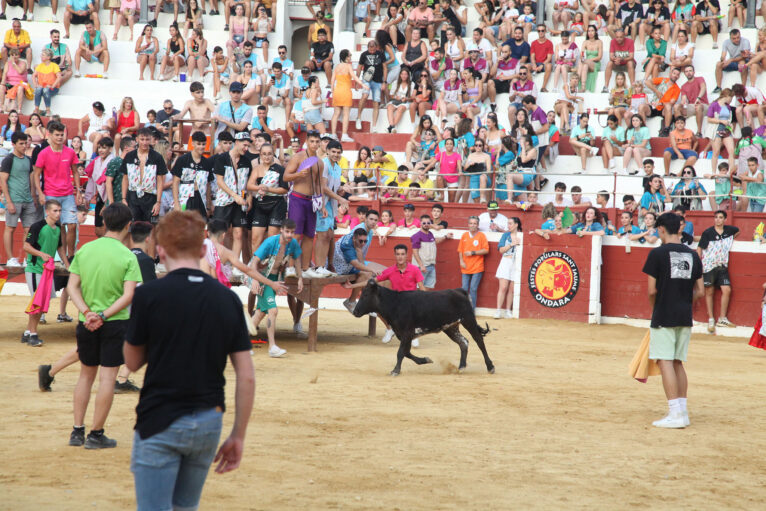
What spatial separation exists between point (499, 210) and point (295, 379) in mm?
8469

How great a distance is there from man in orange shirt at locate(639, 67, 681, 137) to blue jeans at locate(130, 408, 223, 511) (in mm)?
16490

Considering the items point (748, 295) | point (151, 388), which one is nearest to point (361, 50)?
point (748, 295)

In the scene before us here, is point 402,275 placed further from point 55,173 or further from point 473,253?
point 55,173

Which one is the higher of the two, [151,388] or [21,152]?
[21,152]

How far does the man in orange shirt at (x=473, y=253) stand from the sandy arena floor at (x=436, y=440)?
503cm

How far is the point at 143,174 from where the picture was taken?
1188 centimetres

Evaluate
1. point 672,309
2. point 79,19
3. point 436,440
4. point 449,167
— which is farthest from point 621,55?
point 436,440

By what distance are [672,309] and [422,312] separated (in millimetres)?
3222

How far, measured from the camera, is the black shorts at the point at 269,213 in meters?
11.8

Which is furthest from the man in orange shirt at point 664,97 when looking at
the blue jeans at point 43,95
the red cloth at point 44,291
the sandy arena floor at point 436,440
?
the blue jeans at point 43,95

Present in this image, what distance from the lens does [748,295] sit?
15.0 metres

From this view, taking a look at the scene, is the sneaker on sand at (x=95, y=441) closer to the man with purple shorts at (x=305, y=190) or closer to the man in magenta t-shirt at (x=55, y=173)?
the man with purple shorts at (x=305, y=190)

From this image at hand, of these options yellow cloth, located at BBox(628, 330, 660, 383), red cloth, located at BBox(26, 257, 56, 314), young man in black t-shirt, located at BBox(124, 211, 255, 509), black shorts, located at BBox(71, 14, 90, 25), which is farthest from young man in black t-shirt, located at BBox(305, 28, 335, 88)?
young man in black t-shirt, located at BBox(124, 211, 255, 509)

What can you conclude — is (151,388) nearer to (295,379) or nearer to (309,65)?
(295,379)
